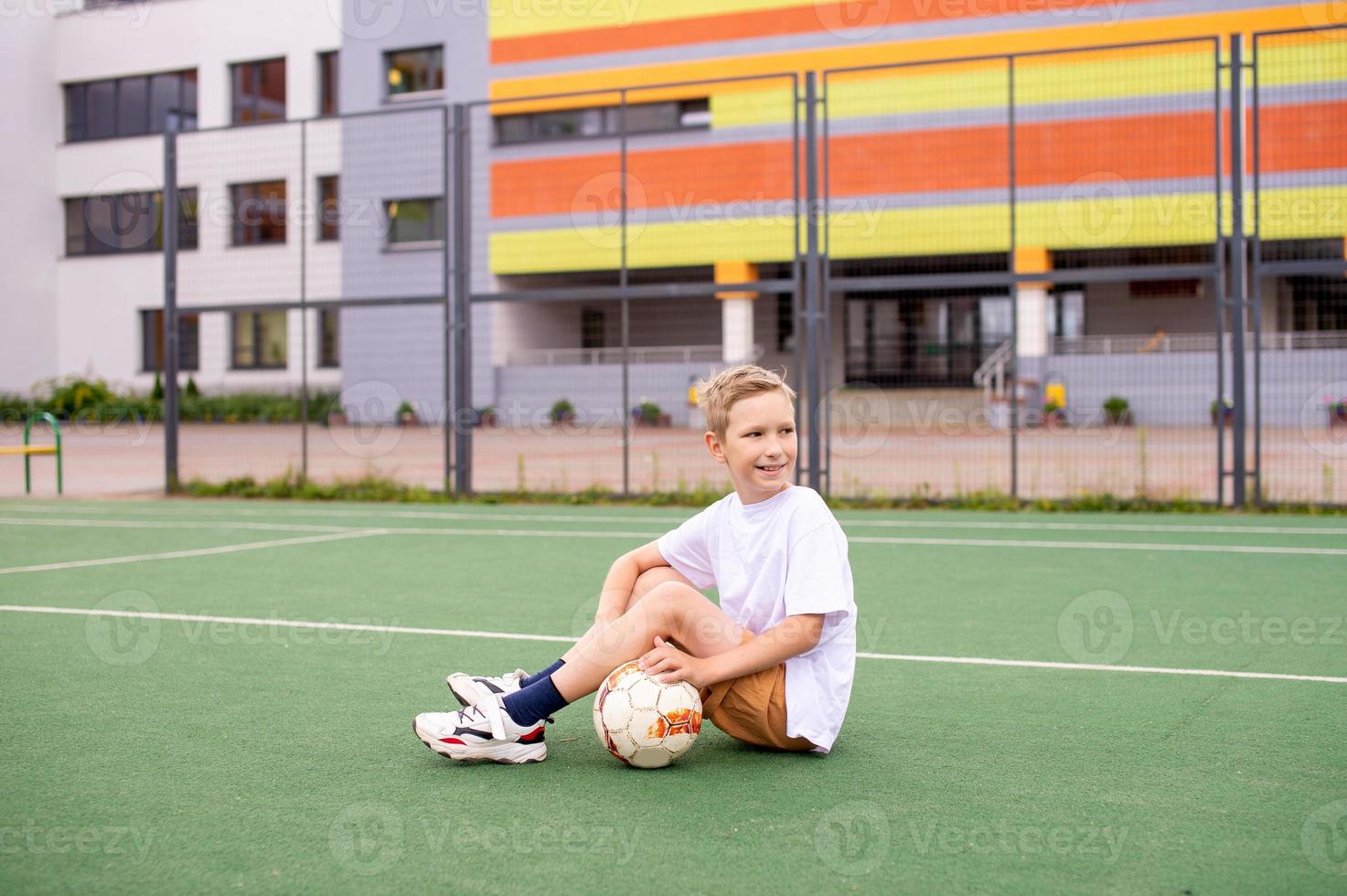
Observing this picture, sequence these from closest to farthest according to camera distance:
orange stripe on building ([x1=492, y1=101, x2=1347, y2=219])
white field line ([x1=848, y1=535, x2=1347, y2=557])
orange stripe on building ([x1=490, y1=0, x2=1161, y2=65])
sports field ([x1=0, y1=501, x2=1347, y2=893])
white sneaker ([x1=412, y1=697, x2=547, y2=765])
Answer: sports field ([x1=0, y1=501, x2=1347, y2=893]) → white sneaker ([x1=412, y1=697, x2=547, y2=765]) → white field line ([x1=848, y1=535, x2=1347, y2=557]) → orange stripe on building ([x1=492, y1=101, x2=1347, y2=219]) → orange stripe on building ([x1=490, y1=0, x2=1161, y2=65])

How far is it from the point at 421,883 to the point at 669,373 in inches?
764

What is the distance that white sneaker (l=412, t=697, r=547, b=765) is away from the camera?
3586 mm

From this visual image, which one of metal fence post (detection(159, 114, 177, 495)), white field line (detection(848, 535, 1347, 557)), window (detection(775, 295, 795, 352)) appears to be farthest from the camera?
window (detection(775, 295, 795, 352))

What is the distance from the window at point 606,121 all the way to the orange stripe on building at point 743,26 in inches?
61.8

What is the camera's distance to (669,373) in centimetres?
2202

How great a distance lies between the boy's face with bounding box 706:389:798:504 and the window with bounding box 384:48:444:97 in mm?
30036

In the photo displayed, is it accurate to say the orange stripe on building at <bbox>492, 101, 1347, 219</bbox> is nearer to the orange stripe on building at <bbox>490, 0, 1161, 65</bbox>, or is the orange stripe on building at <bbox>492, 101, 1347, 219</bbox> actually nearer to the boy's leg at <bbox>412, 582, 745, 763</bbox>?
the orange stripe on building at <bbox>490, 0, 1161, 65</bbox>

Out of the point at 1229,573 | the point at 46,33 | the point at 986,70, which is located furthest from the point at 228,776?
the point at 46,33

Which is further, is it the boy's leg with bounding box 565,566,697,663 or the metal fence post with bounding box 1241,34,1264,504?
the metal fence post with bounding box 1241,34,1264,504

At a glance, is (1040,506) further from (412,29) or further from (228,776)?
(412,29)

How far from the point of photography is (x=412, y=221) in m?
29.1

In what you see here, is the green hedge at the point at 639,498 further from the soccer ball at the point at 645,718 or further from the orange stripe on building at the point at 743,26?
the orange stripe on building at the point at 743,26

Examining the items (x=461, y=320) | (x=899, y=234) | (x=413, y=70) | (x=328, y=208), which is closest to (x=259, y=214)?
(x=328, y=208)

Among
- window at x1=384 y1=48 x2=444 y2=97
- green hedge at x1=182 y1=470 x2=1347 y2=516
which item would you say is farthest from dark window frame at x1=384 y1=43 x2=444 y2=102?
green hedge at x1=182 y1=470 x2=1347 y2=516
